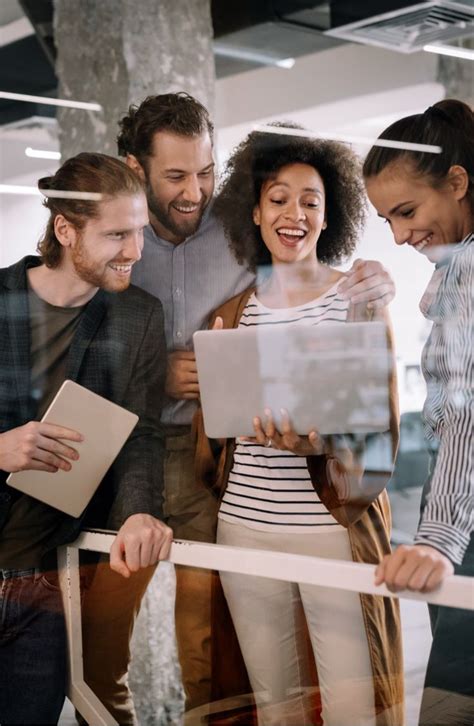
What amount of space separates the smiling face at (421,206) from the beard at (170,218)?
48 cm

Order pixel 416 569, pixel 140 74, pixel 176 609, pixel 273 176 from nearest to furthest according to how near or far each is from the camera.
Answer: pixel 416 569, pixel 273 176, pixel 176 609, pixel 140 74

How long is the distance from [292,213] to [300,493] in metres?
0.67

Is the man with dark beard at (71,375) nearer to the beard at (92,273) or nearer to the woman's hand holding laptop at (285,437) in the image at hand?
the beard at (92,273)

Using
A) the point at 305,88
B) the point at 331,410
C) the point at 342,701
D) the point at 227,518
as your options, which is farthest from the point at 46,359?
the point at 342,701

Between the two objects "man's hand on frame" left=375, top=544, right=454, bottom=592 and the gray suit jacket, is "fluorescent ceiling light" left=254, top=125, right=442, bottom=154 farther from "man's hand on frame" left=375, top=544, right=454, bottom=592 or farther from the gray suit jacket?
"man's hand on frame" left=375, top=544, right=454, bottom=592

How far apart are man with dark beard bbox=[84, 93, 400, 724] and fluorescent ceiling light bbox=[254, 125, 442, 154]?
176mm

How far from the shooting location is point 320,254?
2.29 meters

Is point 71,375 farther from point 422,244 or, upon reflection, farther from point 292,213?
point 422,244

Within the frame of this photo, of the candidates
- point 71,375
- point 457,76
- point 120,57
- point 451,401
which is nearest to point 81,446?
point 71,375

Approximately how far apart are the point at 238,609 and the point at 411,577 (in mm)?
661

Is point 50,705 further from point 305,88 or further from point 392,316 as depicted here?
point 305,88

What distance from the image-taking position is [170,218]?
2498mm

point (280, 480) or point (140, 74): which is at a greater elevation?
point (140, 74)

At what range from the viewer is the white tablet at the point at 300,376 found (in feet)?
7.30
